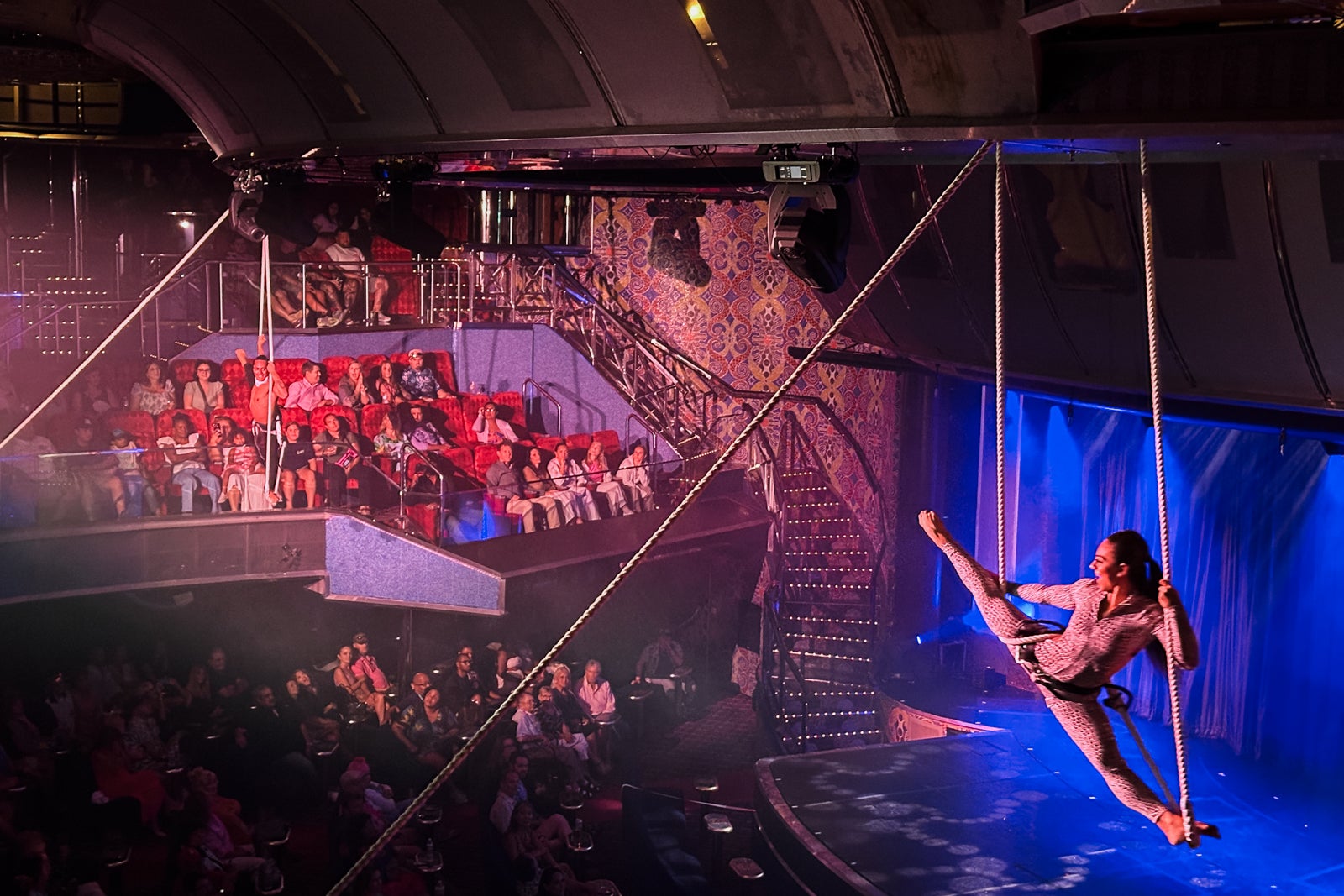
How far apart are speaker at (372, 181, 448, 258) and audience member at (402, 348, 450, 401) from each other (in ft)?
18.9

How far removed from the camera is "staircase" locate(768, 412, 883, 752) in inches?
442

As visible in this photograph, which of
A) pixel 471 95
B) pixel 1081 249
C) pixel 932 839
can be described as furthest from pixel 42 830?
pixel 1081 249

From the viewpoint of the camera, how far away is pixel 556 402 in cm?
1222

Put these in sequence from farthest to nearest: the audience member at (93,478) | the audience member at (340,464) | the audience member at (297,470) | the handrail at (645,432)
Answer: the handrail at (645,432) → the audience member at (340,464) → the audience member at (297,470) → the audience member at (93,478)

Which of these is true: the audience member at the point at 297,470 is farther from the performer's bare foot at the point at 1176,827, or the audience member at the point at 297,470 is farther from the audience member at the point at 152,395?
the performer's bare foot at the point at 1176,827

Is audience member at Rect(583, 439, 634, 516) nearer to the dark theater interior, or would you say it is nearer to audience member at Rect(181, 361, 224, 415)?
the dark theater interior

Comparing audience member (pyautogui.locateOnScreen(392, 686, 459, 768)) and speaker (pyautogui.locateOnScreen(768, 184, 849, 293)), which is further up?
speaker (pyautogui.locateOnScreen(768, 184, 849, 293))

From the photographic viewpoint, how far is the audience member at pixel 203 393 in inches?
389

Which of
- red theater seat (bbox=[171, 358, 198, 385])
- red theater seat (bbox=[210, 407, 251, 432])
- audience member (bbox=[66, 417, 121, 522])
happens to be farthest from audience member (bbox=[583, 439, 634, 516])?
audience member (bbox=[66, 417, 121, 522])

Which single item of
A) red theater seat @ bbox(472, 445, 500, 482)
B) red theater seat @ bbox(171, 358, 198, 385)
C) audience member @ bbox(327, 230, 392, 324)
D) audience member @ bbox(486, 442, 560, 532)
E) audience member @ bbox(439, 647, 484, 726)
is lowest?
audience member @ bbox(439, 647, 484, 726)

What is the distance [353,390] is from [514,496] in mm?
1622

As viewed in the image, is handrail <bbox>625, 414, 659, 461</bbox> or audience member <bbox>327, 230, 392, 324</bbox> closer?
audience member <bbox>327, 230, 392, 324</bbox>

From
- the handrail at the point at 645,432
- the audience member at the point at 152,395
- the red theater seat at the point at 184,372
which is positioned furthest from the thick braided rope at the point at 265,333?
the handrail at the point at 645,432

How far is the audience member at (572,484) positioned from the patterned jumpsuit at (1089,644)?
7321 millimetres
